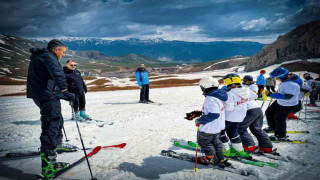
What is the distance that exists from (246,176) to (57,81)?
15.5 ft

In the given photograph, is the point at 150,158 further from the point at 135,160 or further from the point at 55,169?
the point at 55,169

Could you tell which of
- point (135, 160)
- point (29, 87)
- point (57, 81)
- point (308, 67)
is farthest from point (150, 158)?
point (308, 67)

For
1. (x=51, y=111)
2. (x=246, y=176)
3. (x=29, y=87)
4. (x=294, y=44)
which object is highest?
(x=294, y=44)

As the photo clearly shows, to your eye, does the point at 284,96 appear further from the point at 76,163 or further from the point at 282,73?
the point at 76,163

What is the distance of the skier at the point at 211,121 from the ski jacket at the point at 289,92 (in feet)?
8.97

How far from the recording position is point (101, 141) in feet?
21.8

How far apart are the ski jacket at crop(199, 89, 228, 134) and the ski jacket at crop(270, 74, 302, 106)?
2.66 meters

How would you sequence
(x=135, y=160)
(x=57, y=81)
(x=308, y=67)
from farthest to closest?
(x=308, y=67)
(x=135, y=160)
(x=57, y=81)

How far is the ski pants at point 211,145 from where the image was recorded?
4.65m

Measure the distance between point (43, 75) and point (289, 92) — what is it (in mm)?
7046

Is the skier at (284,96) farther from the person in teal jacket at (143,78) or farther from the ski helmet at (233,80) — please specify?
the person in teal jacket at (143,78)

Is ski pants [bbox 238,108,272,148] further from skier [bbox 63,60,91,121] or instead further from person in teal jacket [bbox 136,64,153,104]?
person in teal jacket [bbox 136,64,153,104]

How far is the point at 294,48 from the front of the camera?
63500mm

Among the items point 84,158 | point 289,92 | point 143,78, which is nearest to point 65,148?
point 84,158
